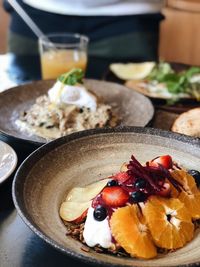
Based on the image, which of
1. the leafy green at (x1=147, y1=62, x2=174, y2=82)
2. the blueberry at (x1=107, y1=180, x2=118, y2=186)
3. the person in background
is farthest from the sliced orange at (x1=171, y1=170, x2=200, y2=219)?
the person in background

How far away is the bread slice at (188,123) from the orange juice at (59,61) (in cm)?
56

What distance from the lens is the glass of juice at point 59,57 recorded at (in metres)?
1.92

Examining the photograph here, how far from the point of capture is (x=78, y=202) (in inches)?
43.0

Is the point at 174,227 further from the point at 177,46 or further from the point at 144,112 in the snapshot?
the point at 177,46

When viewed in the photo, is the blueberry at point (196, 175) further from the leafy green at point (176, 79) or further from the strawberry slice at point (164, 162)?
the leafy green at point (176, 79)

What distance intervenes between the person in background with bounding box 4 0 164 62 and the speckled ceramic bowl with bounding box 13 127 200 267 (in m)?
1.06

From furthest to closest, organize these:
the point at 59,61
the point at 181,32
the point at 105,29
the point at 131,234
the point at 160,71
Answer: the point at 181,32 → the point at 105,29 → the point at 160,71 → the point at 59,61 → the point at 131,234

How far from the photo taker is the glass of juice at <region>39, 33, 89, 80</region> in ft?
6.29

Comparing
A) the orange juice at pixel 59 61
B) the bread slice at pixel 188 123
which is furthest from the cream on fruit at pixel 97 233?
the orange juice at pixel 59 61

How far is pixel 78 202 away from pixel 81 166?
0.46 feet

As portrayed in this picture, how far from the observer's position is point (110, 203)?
972 mm

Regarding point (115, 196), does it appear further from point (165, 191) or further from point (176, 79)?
point (176, 79)

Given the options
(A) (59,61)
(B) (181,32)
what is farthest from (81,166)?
(B) (181,32)

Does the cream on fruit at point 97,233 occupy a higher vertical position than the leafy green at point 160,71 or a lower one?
higher
